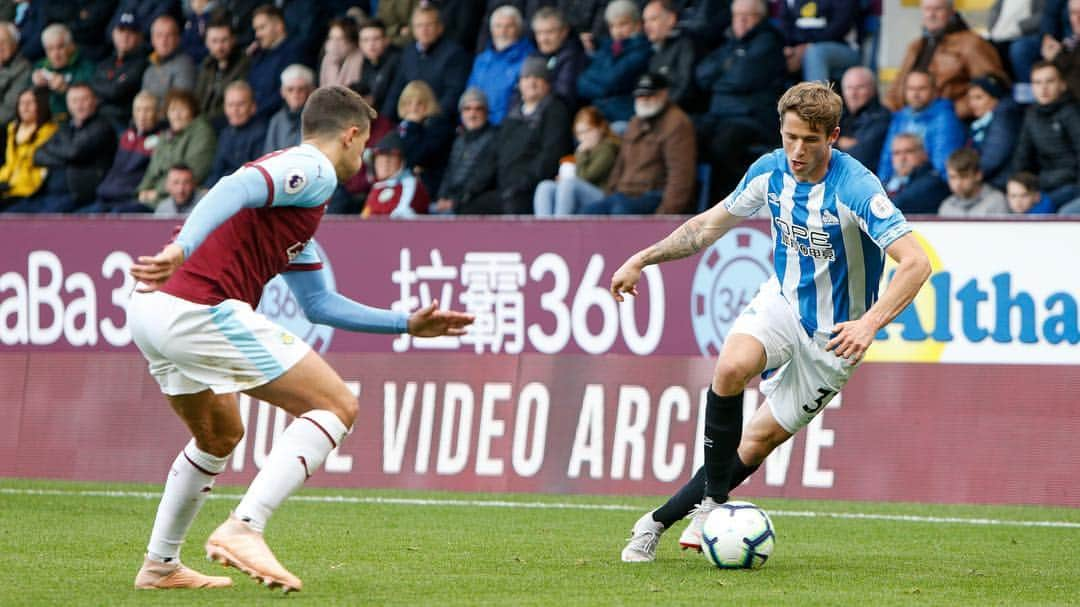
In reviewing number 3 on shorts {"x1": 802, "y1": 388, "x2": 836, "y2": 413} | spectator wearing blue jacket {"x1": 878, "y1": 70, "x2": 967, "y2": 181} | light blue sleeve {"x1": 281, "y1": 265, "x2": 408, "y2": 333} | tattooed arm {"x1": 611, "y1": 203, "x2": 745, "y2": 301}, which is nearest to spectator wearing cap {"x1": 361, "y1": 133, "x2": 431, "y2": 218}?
spectator wearing blue jacket {"x1": 878, "y1": 70, "x2": 967, "y2": 181}

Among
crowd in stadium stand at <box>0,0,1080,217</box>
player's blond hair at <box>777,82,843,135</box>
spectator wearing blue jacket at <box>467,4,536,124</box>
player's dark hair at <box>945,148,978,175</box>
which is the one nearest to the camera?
player's blond hair at <box>777,82,843,135</box>

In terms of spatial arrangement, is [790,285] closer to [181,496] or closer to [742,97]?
[181,496]

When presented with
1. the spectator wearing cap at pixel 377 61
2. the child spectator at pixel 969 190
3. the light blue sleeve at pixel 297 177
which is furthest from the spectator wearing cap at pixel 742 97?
the light blue sleeve at pixel 297 177

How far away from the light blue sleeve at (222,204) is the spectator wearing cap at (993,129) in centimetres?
821

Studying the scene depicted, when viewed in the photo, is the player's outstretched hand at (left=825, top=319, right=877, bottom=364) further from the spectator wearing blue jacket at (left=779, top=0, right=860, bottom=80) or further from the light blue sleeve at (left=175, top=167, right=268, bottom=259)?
the spectator wearing blue jacket at (left=779, top=0, right=860, bottom=80)

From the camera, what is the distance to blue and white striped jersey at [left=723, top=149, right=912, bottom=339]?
812 cm

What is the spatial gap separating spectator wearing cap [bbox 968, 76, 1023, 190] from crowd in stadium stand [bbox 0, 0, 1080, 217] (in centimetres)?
2

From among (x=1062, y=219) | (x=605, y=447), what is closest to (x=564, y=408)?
(x=605, y=447)

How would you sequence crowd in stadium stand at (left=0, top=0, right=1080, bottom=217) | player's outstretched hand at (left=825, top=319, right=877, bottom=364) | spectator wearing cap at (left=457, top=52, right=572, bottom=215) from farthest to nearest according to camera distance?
1. spectator wearing cap at (left=457, top=52, right=572, bottom=215)
2. crowd in stadium stand at (left=0, top=0, right=1080, bottom=217)
3. player's outstretched hand at (left=825, top=319, right=877, bottom=364)

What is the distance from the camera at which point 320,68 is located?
17344mm

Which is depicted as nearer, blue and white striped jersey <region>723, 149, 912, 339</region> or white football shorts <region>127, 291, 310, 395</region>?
white football shorts <region>127, 291, 310, 395</region>

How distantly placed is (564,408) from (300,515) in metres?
2.44

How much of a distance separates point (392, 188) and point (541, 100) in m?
1.48

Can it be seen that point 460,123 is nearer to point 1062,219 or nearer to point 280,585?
point 1062,219
